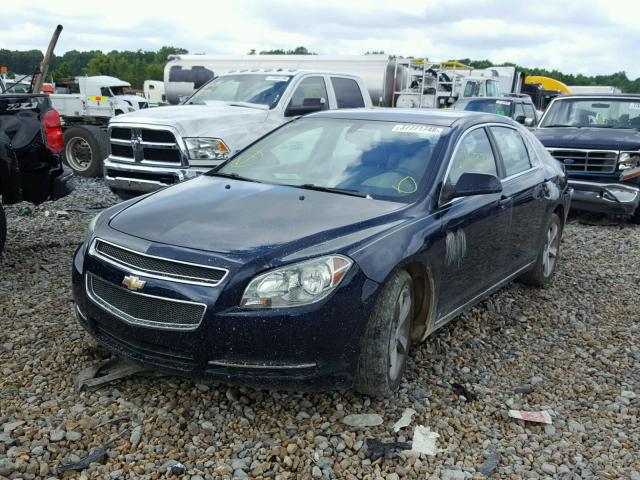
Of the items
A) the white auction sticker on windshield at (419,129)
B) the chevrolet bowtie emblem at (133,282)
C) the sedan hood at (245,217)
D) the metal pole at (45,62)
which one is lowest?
the chevrolet bowtie emblem at (133,282)

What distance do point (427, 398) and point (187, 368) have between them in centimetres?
148

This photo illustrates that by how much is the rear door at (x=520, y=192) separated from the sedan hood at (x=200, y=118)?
374 cm

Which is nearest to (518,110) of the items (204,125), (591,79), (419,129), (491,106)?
(491,106)

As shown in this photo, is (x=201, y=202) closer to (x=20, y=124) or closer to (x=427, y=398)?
(x=427, y=398)

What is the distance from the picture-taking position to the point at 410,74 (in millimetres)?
18891

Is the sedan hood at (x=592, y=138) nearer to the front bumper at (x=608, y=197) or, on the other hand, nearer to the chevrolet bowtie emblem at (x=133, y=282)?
the front bumper at (x=608, y=197)

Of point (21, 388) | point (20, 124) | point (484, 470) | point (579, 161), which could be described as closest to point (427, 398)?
point (484, 470)

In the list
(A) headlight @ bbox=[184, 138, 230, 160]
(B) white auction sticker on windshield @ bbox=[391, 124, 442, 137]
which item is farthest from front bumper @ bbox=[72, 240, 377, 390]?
(A) headlight @ bbox=[184, 138, 230, 160]

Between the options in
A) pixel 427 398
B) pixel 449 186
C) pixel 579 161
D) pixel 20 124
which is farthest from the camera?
pixel 579 161

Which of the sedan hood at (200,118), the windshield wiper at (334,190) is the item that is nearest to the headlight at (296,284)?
the windshield wiper at (334,190)

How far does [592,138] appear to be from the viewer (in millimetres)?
9352

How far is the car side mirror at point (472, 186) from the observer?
13.1ft

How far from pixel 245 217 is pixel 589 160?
7.20 metres

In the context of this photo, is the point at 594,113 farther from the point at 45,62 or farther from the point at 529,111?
the point at 45,62
